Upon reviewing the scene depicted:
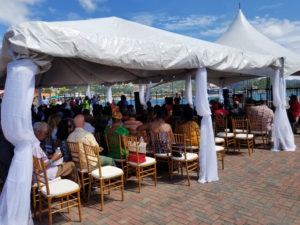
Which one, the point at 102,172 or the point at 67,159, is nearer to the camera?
the point at 102,172

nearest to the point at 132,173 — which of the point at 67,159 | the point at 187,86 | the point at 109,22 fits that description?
the point at 67,159

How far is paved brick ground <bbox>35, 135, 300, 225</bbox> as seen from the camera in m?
2.92

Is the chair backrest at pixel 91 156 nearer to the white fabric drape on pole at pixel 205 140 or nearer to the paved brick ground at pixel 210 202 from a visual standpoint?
the paved brick ground at pixel 210 202

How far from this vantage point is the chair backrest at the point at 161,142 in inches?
163

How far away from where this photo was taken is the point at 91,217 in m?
3.03

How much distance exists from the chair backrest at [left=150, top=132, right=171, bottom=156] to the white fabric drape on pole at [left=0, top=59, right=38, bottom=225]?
2.11 metres

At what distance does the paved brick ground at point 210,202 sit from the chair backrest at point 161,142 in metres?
0.54

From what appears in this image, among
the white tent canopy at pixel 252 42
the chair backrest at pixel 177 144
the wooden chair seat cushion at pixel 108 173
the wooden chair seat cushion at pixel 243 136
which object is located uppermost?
the white tent canopy at pixel 252 42

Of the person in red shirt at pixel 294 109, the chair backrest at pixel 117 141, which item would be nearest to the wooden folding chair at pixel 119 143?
the chair backrest at pixel 117 141

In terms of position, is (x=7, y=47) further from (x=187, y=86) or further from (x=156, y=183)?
(x=187, y=86)

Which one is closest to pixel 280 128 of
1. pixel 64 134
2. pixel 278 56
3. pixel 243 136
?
pixel 243 136

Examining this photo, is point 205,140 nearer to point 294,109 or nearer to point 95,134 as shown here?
point 95,134

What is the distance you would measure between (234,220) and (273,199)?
0.91m

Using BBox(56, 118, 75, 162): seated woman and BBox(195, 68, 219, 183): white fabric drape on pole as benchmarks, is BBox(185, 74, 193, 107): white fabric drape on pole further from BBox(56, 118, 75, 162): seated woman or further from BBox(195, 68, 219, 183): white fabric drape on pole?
BBox(56, 118, 75, 162): seated woman
